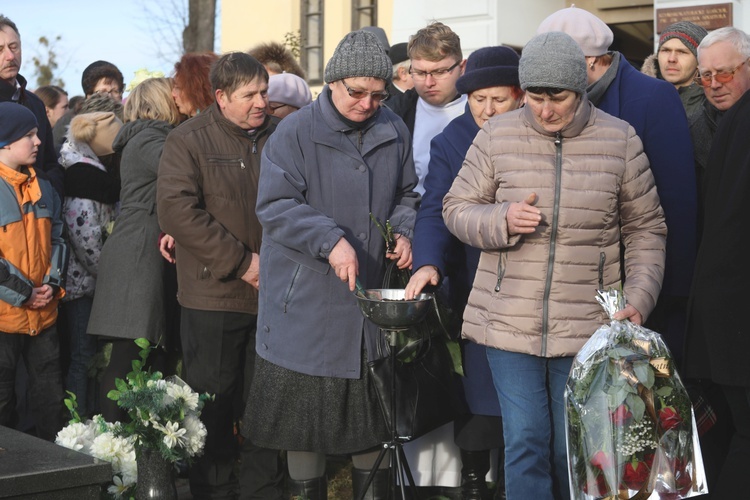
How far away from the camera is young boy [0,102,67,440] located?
17.3 ft

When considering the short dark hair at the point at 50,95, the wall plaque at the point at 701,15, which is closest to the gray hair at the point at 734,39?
the wall plaque at the point at 701,15

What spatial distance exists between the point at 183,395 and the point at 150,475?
1.16ft

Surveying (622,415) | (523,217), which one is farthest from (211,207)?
(622,415)

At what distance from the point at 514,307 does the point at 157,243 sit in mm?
2510

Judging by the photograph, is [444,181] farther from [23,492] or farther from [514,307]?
[23,492]

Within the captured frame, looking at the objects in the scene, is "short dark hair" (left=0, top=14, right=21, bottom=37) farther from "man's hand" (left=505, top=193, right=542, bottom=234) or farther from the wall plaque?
the wall plaque

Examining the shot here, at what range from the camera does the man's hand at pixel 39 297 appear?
5.30 m

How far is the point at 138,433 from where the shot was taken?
435 centimetres

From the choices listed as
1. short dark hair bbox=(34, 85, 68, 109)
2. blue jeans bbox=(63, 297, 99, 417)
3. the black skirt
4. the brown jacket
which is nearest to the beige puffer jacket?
the black skirt

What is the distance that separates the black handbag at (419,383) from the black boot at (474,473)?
363mm

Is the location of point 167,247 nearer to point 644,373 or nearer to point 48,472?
point 48,472

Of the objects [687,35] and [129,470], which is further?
[687,35]

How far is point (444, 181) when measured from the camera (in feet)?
14.7

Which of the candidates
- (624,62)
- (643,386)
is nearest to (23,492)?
(643,386)
